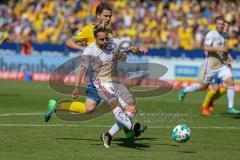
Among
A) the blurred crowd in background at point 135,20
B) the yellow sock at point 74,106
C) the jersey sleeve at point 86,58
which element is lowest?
the blurred crowd in background at point 135,20

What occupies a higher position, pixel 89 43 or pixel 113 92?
pixel 89 43

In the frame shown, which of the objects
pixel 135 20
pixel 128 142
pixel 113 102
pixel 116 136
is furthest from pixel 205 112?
pixel 135 20

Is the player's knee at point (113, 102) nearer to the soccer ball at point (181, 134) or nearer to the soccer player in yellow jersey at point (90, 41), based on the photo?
the soccer player in yellow jersey at point (90, 41)

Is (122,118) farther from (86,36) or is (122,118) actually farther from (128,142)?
(86,36)

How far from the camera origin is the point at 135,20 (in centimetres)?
3509

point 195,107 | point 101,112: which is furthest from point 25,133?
point 195,107

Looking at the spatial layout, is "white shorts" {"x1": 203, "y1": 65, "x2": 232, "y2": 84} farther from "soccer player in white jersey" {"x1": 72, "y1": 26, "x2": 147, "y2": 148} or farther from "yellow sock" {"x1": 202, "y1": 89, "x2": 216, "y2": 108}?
"soccer player in white jersey" {"x1": 72, "y1": 26, "x2": 147, "y2": 148}

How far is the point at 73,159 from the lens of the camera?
1095 cm

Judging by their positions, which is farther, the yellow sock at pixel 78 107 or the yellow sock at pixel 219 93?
the yellow sock at pixel 219 93

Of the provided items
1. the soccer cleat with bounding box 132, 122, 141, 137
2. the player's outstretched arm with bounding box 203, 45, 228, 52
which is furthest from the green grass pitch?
the player's outstretched arm with bounding box 203, 45, 228, 52

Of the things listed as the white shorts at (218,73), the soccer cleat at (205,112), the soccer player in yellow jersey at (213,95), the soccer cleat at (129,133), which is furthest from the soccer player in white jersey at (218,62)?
the soccer cleat at (129,133)

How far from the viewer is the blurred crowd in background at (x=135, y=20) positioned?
32875 mm

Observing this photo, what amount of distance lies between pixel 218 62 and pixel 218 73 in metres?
0.28

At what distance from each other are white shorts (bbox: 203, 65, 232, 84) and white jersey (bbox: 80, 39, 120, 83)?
22.3ft
